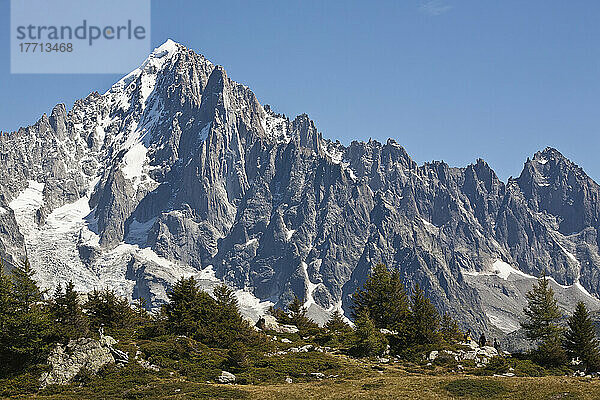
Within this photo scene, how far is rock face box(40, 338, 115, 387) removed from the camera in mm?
47375

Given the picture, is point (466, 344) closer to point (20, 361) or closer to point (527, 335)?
point (527, 335)

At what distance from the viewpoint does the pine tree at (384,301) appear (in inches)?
3061

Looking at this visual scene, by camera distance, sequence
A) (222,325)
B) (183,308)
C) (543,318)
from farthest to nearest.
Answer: (543,318) < (183,308) < (222,325)

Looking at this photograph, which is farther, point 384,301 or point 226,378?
point 384,301

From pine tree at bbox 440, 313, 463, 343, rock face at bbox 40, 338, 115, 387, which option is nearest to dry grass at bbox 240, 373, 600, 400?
rock face at bbox 40, 338, 115, 387

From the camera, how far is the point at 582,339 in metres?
63.6

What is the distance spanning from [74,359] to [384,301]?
146 feet

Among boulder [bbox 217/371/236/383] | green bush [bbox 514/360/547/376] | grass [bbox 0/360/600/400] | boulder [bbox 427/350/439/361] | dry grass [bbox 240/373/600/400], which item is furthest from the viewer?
boulder [bbox 427/350/439/361]

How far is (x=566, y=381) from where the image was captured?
137ft

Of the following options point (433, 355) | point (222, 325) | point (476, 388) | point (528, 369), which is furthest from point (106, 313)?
point (528, 369)

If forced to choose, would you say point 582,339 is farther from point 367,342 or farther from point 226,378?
point 226,378

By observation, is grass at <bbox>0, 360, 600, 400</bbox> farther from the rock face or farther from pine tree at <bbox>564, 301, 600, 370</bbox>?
pine tree at <bbox>564, 301, 600, 370</bbox>

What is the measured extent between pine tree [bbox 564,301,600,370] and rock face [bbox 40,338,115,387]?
49400mm

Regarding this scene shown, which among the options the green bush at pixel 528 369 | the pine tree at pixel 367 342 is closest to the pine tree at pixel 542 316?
the green bush at pixel 528 369
